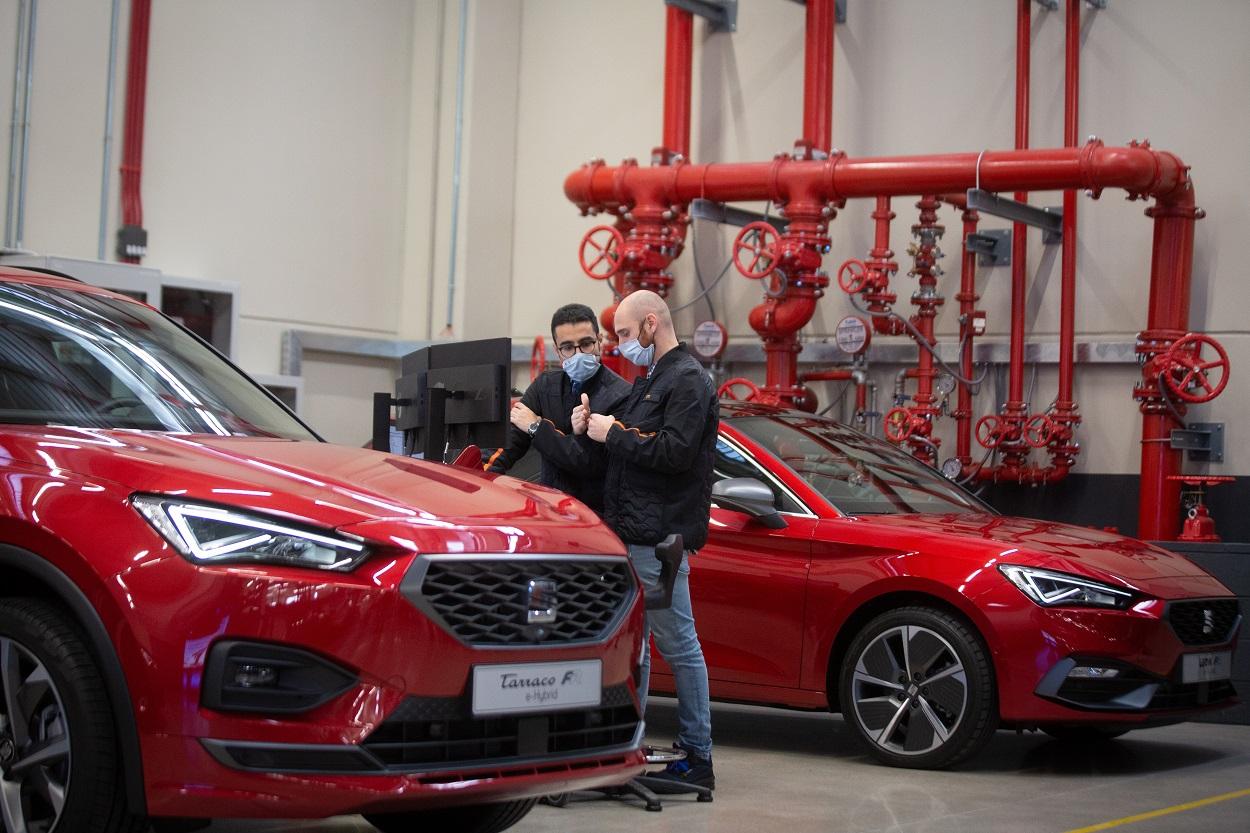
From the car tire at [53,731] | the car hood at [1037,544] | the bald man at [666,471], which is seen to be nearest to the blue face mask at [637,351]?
the bald man at [666,471]

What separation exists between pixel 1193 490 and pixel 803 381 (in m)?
2.93

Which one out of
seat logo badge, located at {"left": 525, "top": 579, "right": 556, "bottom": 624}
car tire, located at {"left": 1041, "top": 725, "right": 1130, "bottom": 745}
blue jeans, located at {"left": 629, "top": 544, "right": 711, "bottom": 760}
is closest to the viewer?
seat logo badge, located at {"left": 525, "top": 579, "right": 556, "bottom": 624}

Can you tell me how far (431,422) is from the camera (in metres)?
5.70

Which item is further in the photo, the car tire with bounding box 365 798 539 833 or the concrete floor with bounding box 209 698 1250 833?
the concrete floor with bounding box 209 698 1250 833

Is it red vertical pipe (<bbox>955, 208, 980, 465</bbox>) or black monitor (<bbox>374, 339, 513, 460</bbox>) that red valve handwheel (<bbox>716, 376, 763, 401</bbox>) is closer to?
red vertical pipe (<bbox>955, 208, 980, 465</bbox>)

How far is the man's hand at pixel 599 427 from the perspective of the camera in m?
5.27

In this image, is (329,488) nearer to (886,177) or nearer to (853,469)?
(853,469)

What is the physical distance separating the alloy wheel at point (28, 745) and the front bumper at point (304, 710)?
0.99 feet

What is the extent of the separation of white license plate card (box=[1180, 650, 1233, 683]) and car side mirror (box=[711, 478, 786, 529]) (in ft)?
5.51

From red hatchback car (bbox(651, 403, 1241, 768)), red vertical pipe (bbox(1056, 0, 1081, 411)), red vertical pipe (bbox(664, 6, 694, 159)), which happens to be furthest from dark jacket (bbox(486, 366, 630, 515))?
red vertical pipe (bbox(664, 6, 694, 159))

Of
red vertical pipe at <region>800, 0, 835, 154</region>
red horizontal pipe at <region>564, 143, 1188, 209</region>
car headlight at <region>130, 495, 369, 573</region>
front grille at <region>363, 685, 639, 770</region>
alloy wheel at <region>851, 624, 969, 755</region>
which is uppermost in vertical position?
red vertical pipe at <region>800, 0, 835, 154</region>

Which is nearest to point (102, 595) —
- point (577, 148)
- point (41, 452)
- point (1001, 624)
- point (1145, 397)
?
point (41, 452)

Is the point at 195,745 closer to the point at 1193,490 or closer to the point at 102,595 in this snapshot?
the point at 102,595

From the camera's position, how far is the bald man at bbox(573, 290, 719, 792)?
526 centimetres
